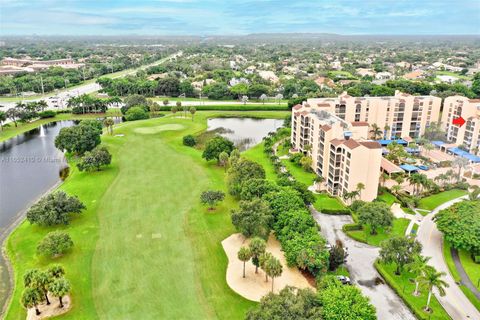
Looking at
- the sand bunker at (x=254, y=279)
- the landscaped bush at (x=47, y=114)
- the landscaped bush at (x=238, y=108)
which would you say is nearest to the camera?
the sand bunker at (x=254, y=279)

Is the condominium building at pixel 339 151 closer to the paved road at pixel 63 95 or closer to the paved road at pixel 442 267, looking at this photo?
the paved road at pixel 442 267

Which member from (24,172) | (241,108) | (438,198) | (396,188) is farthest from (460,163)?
(24,172)

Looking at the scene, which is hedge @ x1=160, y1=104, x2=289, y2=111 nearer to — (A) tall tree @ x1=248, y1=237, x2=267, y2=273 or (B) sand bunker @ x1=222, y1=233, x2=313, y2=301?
(B) sand bunker @ x1=222, y1=233, x2=313, y2=301

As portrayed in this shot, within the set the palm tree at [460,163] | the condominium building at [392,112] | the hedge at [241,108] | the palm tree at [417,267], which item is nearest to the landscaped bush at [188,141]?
the condominium building at [392,112]

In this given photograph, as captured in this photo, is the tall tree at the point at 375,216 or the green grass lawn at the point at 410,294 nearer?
the green grass lawn at the point at 410,294

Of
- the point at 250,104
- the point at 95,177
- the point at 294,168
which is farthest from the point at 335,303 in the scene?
the point at 250,104

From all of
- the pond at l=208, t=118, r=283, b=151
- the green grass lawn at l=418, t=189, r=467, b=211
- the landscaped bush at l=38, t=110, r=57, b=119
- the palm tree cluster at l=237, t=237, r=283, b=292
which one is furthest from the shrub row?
the landscaped bush at l=38, t=110, r=57, b=119

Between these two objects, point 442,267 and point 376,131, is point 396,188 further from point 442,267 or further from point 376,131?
point 376,131
